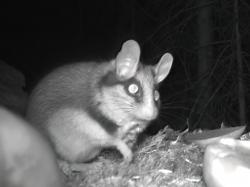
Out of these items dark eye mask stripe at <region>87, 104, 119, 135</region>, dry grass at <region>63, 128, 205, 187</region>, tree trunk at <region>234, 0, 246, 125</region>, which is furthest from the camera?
tree trunk at <region>234, 0, 246, 125</region>

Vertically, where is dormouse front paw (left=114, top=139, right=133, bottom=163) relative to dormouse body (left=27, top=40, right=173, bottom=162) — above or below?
below

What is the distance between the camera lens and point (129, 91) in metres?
1.38

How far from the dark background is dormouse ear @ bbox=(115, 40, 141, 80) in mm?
778

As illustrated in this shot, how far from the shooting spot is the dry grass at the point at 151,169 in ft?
4.19

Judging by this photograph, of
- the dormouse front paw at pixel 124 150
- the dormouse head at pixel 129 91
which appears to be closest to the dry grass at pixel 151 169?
the dormouse front paw at pixel 124 150

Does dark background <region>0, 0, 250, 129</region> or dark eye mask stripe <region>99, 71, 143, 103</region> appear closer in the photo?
dark eye mask stripe <region>99, 71, 143, 103</region>

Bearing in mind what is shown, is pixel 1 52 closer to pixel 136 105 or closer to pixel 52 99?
pixel 52 99

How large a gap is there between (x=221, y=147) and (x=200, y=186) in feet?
0.41

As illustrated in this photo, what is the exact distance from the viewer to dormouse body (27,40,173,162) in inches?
53.9

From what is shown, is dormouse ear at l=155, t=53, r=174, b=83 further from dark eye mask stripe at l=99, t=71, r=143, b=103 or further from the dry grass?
the dry grass

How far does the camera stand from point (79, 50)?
2.22 metres

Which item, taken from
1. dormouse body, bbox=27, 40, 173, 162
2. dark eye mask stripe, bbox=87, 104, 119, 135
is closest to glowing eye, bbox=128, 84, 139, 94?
dormouse body, bbox=27, 40, 173, 162

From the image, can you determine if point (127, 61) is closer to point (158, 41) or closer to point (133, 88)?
point (133, 88)

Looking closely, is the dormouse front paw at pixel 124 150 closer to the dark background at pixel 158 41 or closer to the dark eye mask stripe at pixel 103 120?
the dark eye mask stripe at pixel 103 120
